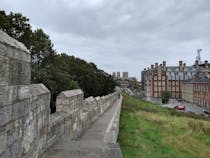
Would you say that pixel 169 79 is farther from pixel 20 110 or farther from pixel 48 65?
pixel 20 110

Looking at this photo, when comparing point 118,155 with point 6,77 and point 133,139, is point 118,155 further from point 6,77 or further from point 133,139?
point 133,139

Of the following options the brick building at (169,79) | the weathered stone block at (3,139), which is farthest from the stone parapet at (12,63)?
the brick building at (169,79)

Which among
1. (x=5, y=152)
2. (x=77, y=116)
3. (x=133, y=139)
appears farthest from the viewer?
(x=133, y=139)

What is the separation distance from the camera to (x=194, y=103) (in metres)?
61.9

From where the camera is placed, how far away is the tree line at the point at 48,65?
2136cm

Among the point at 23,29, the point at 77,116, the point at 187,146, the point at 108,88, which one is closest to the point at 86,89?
the point at 108,88

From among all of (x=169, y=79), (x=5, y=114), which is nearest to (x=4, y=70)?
(x=5, y=114)

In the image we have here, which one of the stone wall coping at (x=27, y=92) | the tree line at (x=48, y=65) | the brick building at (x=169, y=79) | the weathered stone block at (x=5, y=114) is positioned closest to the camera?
the weathered stone block at (x=5, y=114)

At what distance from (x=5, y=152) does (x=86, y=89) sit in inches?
1205

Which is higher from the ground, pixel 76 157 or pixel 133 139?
pixel 76 157

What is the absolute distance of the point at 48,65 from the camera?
29281 mm

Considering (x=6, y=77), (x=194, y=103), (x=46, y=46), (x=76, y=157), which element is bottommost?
(x=194, y=103)

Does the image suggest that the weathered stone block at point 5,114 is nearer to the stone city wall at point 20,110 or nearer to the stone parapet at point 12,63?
the stone city wall at point 20,110

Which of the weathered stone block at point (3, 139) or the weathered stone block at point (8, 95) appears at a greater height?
the weathered stone block at point (8, 95)
